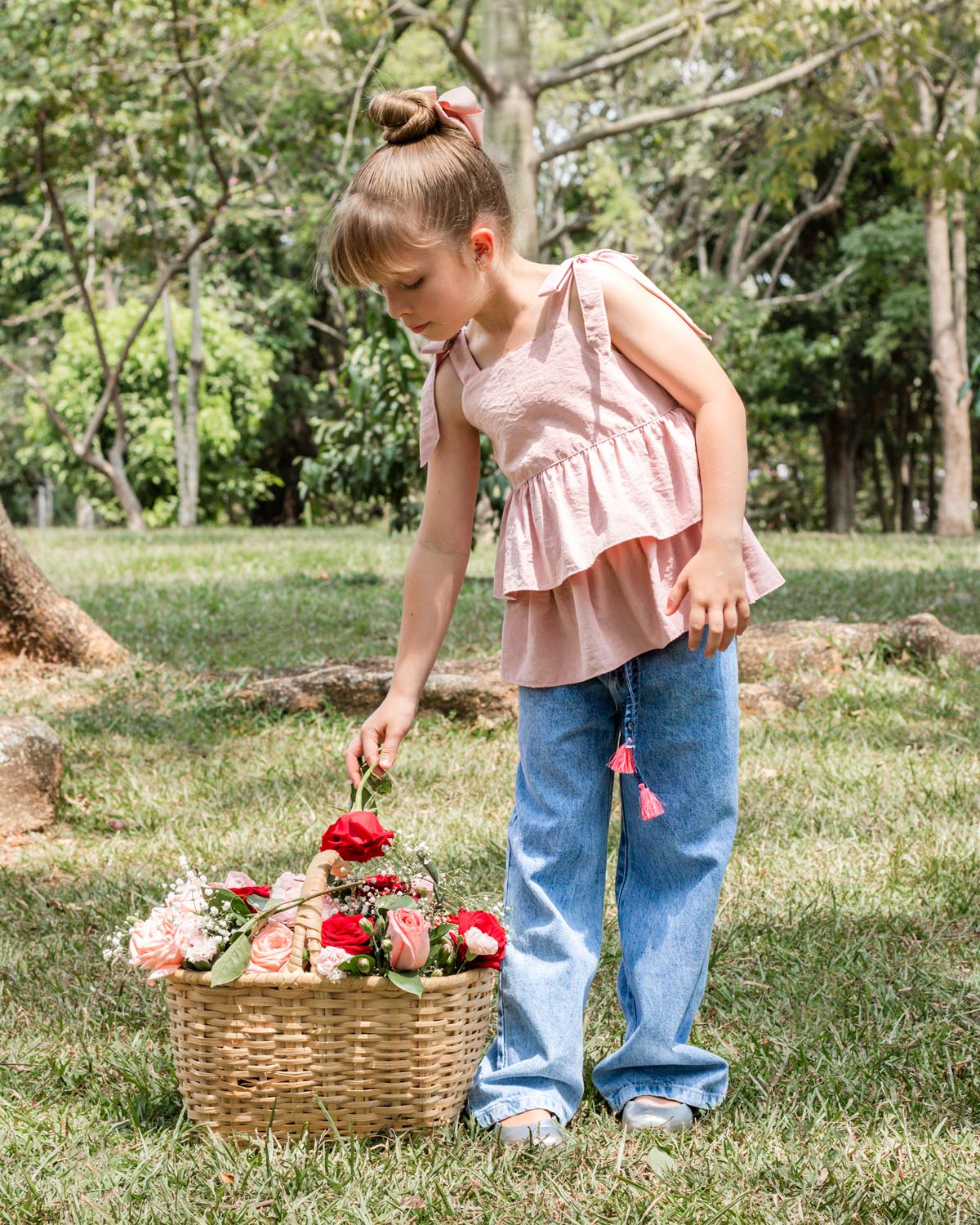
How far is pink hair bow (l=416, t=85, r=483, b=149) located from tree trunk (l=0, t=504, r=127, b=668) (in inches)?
132

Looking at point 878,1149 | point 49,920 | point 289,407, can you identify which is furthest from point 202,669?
point 289,407

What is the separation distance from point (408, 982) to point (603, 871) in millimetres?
412

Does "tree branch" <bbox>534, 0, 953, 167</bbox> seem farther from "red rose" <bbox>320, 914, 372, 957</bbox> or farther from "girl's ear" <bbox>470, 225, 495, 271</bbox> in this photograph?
"red rose" <bbox>320, 914, 372, 957</bbox>

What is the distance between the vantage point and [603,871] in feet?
6.75

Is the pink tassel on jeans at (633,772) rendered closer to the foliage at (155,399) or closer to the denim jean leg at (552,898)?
the denim jean leg at (552,898)

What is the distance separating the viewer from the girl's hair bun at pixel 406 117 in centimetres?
187

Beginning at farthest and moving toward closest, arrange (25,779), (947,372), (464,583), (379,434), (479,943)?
(947,372), (379,434), (464,583), (25,779), (479,943)

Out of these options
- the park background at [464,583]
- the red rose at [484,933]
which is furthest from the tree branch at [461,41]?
the red rose at [484,933]

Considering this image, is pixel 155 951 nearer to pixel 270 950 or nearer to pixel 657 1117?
pixel 270 950

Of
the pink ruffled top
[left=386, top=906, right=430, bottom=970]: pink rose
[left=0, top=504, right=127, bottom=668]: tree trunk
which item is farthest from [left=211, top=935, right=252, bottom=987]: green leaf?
[left=0, top=504, right=127, bottom=668]: tree trunk

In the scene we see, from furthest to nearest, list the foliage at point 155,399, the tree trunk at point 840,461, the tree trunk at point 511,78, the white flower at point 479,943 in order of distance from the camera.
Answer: the tree trunk at point 840,461 < the foliage at point 155,399 < the tree trunk at point 511,78 < the white flower at point 479,943

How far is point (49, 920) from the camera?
2.90 metres

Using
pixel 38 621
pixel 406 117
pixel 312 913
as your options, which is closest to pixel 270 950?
pixel 312 913

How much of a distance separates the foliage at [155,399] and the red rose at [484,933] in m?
17.0
